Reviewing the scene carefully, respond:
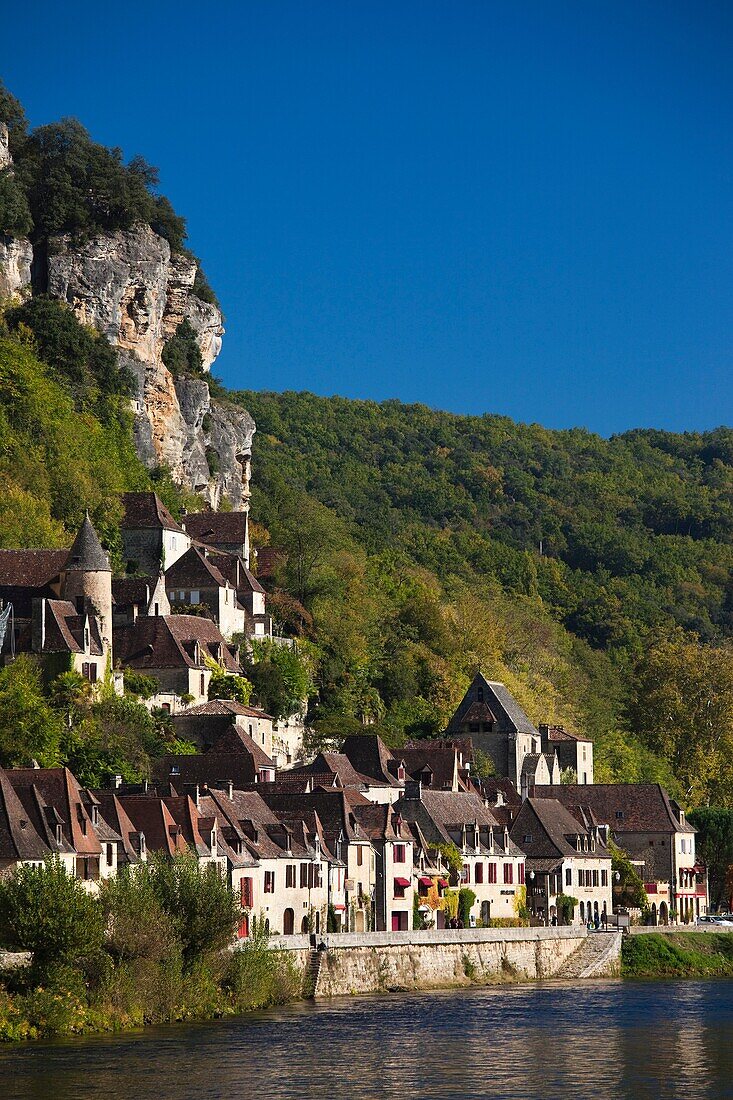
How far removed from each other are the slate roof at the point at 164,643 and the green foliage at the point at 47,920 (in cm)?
3980

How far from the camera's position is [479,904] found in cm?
8794

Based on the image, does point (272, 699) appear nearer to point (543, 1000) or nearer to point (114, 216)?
point (543, 1000)

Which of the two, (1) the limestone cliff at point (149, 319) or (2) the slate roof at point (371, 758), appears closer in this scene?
(2) the slate roof at point (371, 758)

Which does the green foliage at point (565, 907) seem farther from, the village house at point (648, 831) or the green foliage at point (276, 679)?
the green foliage at point (276, 679)

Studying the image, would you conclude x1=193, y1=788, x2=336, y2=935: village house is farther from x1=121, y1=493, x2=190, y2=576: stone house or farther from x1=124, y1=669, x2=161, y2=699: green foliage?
x1=121, y1=493, x2=190, y2=576: stone house

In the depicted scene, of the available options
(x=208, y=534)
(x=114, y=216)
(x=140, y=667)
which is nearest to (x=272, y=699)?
(x=140, y=667)

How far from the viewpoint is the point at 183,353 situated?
5531 inches

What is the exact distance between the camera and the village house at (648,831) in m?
106

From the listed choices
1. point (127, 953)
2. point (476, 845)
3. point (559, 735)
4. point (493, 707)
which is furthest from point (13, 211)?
point (127, 953)

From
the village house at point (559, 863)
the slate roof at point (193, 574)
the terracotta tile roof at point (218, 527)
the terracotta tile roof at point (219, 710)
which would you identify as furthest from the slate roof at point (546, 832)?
the terracotta tile roof at point (218, 527)

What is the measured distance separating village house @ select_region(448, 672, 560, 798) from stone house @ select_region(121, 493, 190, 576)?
19600 millimetres

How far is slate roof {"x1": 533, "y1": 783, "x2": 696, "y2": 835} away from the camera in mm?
106250

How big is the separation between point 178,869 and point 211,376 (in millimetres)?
90513

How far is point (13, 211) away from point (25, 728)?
5566cm
